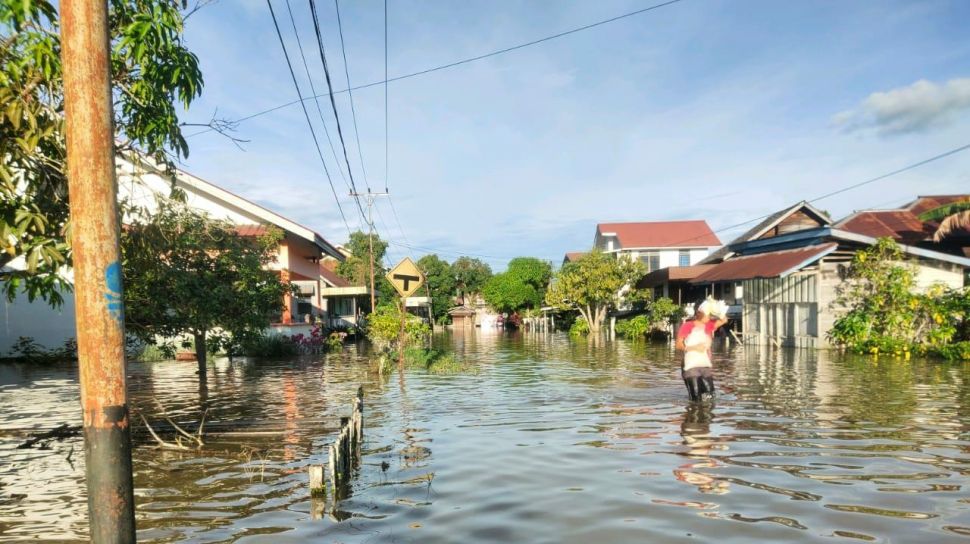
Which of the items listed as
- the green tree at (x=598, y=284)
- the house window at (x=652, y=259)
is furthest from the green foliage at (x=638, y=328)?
the house window at (x=652, y=259)

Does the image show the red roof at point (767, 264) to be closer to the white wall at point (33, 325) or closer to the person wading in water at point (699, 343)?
the person wading in water at point (699, 343)

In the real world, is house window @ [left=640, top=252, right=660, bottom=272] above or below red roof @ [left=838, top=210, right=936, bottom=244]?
below

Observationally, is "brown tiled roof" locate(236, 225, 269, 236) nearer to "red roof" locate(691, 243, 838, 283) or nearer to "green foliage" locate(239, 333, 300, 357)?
"green foliage" locate(239, 333, 300, 357)

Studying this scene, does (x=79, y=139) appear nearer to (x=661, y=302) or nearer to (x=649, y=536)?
(x=649, y=536)

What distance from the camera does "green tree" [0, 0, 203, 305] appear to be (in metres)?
5.45

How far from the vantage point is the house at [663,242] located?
52.5m

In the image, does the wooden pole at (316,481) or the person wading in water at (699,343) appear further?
the person wading in water at (699,343)

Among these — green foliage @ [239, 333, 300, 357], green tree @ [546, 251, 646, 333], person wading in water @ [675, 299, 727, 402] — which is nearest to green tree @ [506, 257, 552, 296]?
green tree @ [546, 251, 646, 333]

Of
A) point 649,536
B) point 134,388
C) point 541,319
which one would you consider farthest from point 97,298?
point 541,319

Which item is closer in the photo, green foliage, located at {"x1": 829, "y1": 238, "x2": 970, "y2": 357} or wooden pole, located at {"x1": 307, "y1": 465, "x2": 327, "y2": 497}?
wooden pole, located at {"x1": 307, "y1": 465, "x2": 327, "y2": 497}

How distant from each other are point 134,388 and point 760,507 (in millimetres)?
14530

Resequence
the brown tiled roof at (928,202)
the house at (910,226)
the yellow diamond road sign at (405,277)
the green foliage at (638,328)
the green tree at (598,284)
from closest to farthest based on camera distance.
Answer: the yellow diamond road sign at (405,277) → the house at (910,226) → the brown tiled roof at (928,202) → the green foliage at (638,328) → the green tree at (598,284)

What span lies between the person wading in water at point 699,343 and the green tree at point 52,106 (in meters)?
8.42

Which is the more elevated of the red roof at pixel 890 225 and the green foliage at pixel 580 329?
the red roof at pixel 890 225
